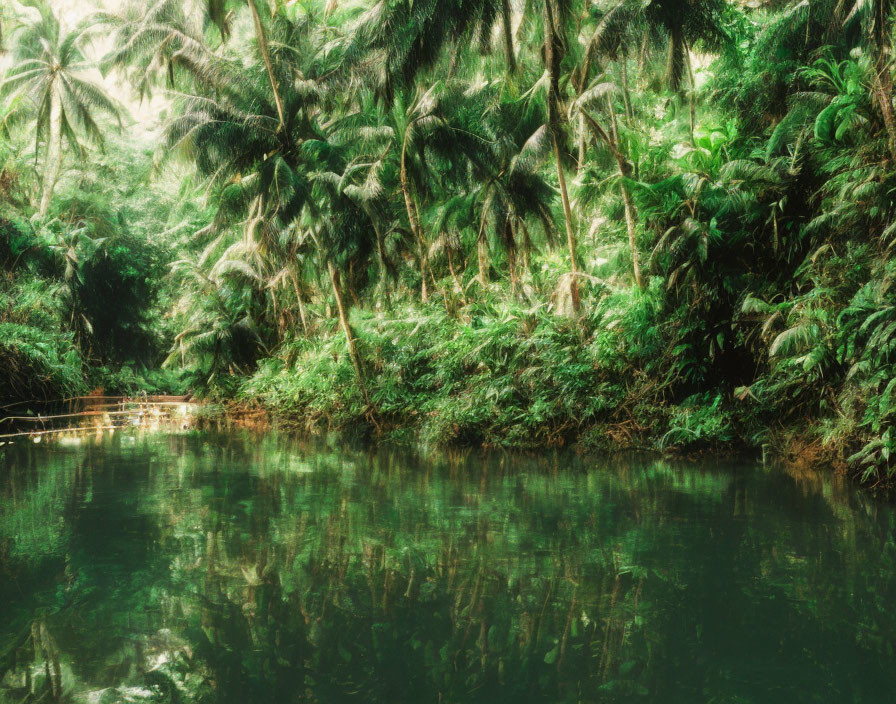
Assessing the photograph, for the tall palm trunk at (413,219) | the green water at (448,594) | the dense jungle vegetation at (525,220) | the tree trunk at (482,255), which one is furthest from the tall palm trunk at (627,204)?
the green water at (448,594)

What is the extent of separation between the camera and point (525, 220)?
17.3 meters

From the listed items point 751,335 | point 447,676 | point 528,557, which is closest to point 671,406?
point 751,335

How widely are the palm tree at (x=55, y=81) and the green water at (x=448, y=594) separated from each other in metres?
24.9

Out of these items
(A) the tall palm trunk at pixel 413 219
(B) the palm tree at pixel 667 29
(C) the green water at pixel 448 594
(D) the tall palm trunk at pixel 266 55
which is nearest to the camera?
(C) the green water at pixel 448 594

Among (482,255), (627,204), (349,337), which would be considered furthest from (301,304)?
(627,204)

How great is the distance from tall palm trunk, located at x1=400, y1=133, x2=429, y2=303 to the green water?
1053 cm

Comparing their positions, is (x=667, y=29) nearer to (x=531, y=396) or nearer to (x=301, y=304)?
(x=531, y=396)

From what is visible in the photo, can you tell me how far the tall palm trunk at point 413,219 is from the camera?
672 inches

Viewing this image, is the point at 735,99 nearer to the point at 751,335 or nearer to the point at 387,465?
the point at 751,335

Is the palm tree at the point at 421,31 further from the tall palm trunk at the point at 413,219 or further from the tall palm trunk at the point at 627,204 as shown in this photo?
the tall palm trunk at the point at 413,219

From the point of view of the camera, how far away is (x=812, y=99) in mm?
10641

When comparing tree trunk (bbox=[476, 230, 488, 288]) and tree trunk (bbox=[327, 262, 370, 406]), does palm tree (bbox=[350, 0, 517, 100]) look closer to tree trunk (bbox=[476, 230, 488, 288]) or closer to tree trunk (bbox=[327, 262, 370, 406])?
tree trunk (bbox=[476, 230, 488, 288])

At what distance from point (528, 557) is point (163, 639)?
95.1 inches

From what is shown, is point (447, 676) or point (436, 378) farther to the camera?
point (436, 378)
